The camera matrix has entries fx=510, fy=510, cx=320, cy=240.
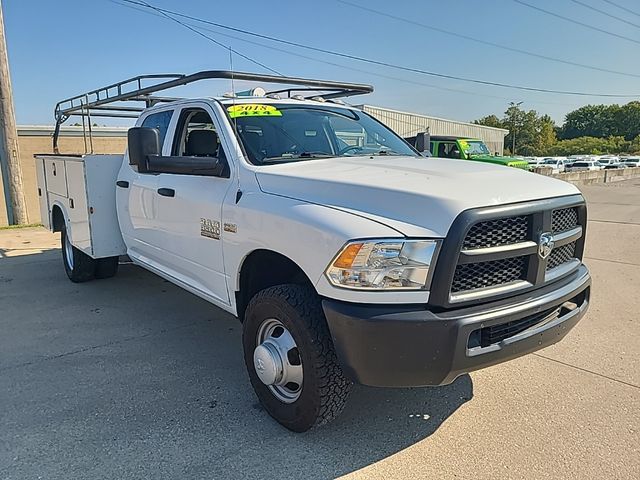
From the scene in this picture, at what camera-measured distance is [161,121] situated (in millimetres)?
4590

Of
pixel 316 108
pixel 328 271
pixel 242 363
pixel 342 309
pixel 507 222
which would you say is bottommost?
pixel 242 363

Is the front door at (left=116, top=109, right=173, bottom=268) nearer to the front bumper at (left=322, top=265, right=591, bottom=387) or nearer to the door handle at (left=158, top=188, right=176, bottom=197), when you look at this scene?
the door handle at (left=158, top=188, right=176, bottom=197)

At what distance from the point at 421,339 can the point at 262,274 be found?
51.3 inches

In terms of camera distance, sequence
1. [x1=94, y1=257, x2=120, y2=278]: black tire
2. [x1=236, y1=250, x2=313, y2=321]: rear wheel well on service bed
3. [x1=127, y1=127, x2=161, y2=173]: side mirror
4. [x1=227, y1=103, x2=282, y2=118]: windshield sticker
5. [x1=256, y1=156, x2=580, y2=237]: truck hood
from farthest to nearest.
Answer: [x1=94, y1=257, x2=120, y2=278]: black tire → [x1=227, y1=103, x2=282, y2=118]: windshield sticker → [x1=127, y1=127, x2=161, y2=173]: side mirror → [x1=236, y1=250, x2=313, y2=321]: rear wheel well on service bed → [x1=256, y1=156, x2=580, y2=237]: truck hood

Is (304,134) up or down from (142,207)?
up

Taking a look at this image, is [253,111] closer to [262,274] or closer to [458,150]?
A: [262,274]

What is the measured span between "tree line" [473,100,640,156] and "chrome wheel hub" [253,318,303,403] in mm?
86841

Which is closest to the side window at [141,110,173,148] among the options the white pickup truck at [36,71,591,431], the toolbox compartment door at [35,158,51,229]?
the white pickup truck at [36,71,591,431]

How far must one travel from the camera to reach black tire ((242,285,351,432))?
265cm

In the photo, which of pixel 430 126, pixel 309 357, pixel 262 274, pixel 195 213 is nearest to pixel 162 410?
pixel 262 274

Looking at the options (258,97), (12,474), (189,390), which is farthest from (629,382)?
(12,474)

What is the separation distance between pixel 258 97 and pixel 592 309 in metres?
3.86

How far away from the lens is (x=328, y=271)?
2500mm

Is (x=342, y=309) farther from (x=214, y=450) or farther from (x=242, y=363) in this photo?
(x=242, y=363)
